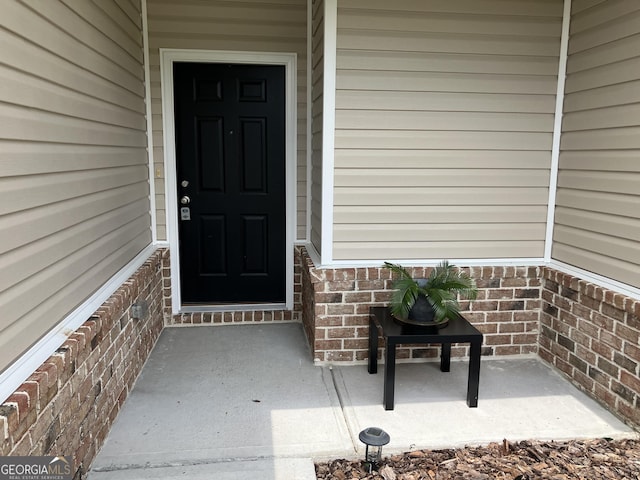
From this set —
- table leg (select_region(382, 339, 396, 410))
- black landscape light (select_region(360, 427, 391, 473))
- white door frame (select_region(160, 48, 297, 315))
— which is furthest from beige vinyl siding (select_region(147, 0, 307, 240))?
black landscape light (select_region(360, 427, 391, 473))

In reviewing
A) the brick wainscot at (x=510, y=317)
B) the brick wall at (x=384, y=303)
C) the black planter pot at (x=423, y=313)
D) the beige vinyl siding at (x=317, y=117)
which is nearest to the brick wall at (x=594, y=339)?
the brick wainscot at (x=510, y=317)

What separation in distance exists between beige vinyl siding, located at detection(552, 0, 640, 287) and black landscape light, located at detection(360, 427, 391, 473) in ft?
5.16

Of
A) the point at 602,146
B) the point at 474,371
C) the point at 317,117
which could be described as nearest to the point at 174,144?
the point at 317,117

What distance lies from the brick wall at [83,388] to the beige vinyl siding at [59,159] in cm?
12

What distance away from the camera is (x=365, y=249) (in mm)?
3250

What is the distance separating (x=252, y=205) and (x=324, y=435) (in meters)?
2.06

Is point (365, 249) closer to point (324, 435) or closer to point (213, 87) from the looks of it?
point (324, 435)

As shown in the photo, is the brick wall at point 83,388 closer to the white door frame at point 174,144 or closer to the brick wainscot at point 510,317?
the white door frame at point 174,144

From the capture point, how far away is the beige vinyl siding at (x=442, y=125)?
307 cm

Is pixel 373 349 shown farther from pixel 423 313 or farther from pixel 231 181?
pixel 231 181

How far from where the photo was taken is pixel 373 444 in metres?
2.18

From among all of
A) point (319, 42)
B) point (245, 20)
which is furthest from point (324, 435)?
point (245, 20)

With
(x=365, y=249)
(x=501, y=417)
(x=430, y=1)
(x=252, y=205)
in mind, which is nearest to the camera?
(x=501, y=417)

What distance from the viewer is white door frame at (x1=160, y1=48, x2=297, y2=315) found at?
3.76 metres
